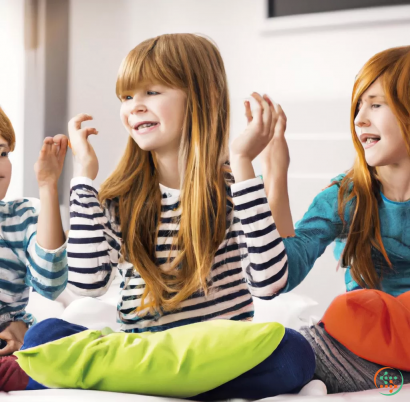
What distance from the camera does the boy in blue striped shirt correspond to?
971 mm

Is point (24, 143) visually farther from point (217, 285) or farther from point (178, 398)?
point (178, 398)

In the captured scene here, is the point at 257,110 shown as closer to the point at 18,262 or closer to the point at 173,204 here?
the point at 173,204

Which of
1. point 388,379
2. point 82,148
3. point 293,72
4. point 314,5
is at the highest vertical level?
point 314,5

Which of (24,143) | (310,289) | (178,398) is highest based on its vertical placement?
(24,143)

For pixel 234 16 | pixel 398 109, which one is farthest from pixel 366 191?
pixel 234 16

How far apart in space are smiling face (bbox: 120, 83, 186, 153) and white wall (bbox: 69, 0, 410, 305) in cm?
6

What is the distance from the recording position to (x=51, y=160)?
40.6 inches

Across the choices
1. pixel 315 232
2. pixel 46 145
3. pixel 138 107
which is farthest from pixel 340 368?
pixel 46 145

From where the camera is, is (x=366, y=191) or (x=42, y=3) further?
(x=42, y=3)

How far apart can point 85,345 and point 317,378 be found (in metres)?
0.35

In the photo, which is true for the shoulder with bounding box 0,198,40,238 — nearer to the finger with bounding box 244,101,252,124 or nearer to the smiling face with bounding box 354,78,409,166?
the finger with bounding box 244,101,252,124

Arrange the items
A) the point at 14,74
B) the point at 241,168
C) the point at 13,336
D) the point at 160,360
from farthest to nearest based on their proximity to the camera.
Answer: the point at 14,74
the point at 13,336
the point at 241,168
the point at 160,360

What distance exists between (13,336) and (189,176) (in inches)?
17.1

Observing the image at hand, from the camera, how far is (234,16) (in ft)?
3.23
